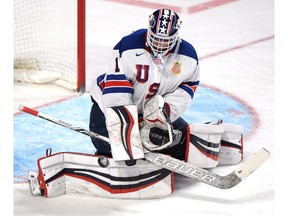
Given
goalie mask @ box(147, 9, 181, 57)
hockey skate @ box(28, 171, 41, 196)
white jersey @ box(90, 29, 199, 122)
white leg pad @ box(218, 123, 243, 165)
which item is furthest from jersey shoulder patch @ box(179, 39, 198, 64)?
hockey skate @ box(28, 171, 41, 196)

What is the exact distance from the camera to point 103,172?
12.0ft

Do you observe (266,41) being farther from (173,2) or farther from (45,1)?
(45,1)

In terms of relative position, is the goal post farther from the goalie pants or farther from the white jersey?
the white jersey

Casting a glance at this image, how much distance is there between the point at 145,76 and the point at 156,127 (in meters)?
0.21

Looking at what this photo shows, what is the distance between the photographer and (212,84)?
5.00 meters

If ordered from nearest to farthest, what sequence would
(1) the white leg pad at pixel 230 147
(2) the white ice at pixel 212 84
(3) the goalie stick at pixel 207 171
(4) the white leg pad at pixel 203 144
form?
(2) the white ice at pixel 212 84 < (3) the goalie stick at pixel 207 171 < (4) the white leg pad at pixel 203 144 < (1) the white leg pad at pixel 230 147

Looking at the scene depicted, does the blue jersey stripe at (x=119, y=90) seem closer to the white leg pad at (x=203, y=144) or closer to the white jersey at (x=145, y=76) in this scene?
the white jersey at (x=145, y=76)

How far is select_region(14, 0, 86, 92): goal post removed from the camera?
4883mm

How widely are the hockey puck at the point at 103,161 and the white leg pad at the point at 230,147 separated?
23.0 inches

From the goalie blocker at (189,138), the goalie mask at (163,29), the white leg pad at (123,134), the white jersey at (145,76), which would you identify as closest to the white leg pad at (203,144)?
the goalie blocker at (189,138)

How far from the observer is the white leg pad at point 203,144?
12.6 ft

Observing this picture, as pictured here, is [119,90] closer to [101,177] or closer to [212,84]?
[101,177]

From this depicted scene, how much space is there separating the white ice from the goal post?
0.26ft

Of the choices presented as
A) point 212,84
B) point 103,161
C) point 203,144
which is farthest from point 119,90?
point 212,84
